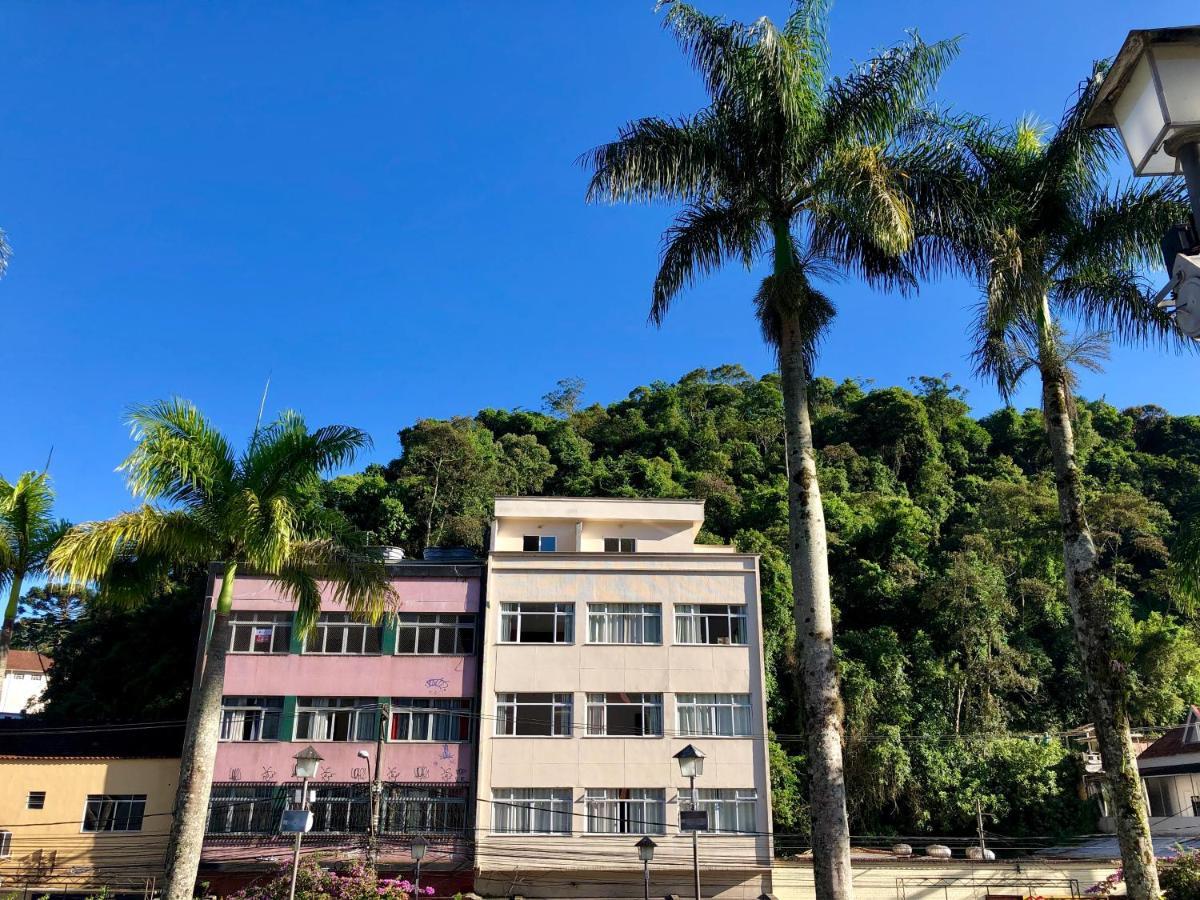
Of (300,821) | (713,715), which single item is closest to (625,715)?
(713,715)

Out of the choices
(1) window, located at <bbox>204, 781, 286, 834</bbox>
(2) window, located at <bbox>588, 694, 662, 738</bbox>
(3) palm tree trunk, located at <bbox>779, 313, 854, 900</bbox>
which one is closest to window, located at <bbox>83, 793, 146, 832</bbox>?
(1) window, located at <bbox>204, 781, 286, 834</bbox>

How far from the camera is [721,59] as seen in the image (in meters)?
14.0

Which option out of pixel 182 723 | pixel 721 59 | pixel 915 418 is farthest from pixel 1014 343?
pixel 915 418

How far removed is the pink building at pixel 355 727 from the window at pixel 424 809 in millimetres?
30

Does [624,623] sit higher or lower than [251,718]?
higher

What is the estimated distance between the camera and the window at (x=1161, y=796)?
32.1 metres

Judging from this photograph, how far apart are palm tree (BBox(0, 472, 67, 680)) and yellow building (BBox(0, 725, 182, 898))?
15810 millimetres

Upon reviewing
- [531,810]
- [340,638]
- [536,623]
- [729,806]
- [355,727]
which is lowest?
[531,810]

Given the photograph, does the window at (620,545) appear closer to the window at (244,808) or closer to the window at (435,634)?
the window at (435,634)

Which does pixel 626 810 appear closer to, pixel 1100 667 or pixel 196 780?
pixel 196 780

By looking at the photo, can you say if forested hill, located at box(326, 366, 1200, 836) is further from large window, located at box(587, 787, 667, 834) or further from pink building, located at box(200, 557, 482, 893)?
pink building, located at box(200, 557, 482, 893)

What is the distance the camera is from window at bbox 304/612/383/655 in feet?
98.6

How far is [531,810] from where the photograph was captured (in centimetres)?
2811

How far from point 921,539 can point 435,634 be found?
87.6 feet
